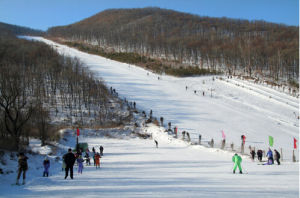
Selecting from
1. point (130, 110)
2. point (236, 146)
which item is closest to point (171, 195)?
point (236, 146)

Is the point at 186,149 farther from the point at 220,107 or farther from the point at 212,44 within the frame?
the point at 212,44

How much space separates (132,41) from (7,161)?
12171 centimetres

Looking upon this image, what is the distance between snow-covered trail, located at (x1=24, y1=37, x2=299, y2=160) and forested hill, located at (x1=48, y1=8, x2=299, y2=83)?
27241 millimetres

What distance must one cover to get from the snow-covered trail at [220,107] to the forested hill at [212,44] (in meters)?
27.2

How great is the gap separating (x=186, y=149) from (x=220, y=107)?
20.7 metres

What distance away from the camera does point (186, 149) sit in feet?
76.5

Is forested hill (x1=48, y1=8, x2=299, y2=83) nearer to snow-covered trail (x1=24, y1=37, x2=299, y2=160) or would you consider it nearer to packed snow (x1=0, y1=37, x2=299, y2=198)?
snow-covered trail (x1=24, y1=37, x2=299, y2=160)

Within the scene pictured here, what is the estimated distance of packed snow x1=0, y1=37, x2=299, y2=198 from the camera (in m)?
8.76

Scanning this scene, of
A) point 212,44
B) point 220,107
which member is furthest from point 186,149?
point 212,44

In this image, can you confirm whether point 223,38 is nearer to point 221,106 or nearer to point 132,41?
point 132,41

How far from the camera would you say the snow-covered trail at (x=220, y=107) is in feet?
97.3

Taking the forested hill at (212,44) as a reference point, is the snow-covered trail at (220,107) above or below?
below

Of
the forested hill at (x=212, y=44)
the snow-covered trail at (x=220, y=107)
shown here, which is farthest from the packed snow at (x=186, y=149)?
the forested hill at (x=212, y=44)

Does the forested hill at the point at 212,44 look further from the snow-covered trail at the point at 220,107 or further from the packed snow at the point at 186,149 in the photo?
the packed snow at the point at 186,149
